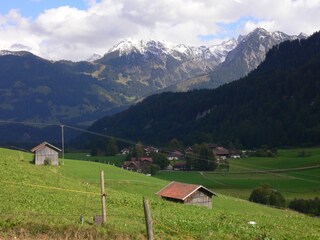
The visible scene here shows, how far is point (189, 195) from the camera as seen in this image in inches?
2042

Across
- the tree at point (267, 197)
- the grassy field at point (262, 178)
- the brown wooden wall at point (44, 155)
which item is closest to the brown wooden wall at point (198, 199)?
the tree at point (267, 197)

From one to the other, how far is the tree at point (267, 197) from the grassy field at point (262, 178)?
212 inches

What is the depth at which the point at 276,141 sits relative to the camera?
618ft

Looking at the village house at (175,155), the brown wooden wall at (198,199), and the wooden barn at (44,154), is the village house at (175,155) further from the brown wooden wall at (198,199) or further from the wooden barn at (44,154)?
A: the brown wooden wall at (198,199)

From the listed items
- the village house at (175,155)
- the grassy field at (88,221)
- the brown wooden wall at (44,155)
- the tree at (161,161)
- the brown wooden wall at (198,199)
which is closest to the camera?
the grassy field at (88,221)

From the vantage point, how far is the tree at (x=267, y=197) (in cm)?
7850

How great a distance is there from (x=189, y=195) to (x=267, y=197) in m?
31.9

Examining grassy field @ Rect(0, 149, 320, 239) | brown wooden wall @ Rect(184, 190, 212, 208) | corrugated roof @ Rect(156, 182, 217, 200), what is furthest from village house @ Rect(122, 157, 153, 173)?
grassy field @ Rect(0, 149, 320, 239)

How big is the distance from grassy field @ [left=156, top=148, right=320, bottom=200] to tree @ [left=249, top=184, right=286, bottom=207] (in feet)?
17.7

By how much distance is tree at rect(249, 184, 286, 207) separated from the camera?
78500 millimetres

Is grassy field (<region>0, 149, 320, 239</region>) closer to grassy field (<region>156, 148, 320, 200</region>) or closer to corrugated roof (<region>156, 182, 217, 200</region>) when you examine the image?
corrugated roof (<region>156, 182, 217, 200</region>)

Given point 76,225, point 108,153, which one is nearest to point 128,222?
point 76,225

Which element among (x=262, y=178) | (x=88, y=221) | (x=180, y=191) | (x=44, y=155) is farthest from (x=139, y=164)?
(x=88, y=221)

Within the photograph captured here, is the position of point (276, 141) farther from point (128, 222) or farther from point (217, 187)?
point (128, 222)
